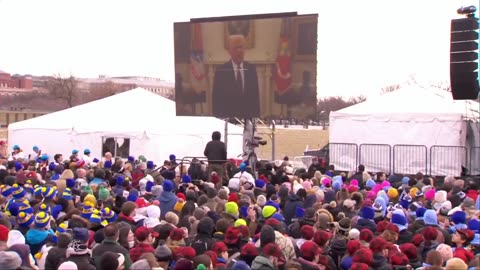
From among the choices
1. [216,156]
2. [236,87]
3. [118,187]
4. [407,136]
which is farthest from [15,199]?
[407,136]

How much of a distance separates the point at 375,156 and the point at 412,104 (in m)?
2.38

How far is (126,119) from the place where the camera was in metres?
27.1

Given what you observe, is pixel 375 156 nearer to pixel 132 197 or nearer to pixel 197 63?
pixel 197 63

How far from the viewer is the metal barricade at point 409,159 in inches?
825

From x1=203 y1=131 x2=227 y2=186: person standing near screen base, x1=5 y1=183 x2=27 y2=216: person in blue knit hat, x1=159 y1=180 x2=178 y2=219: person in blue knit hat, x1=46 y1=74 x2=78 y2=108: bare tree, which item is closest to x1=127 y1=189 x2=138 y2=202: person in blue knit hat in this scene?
x1=159 y1=180 x2=178 y2=219: person in blue knit hat

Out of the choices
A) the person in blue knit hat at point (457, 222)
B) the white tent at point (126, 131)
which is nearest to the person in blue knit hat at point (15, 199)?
the person in blue knit hat at point (457, 222)

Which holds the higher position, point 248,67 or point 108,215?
point 248,67

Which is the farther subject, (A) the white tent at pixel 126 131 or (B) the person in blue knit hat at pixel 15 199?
(A) the white tent at pixel 126 131

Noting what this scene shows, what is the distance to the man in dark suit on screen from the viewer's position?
1892cm

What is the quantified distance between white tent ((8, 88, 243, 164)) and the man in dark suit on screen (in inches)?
220

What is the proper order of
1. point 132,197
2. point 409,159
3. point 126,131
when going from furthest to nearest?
point 126,131 < point 409,159 < point 132,197

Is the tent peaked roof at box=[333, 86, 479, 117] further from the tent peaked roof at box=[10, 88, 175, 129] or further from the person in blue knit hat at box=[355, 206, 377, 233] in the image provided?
the person in blue knit hat at box=[355, 206, 377, 233]

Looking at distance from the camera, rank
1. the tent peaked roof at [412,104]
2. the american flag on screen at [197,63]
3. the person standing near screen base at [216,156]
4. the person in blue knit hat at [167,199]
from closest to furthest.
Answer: the person in blue knit hat at [167,199]
the person standing near screen base at [216,156]
the american flag on screen at [197,63]
the tent peaked roof at [412,104]

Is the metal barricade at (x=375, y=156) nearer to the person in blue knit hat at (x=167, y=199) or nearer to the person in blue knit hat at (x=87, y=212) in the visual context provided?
the person in blue knit hat at (x=167, y=199)
